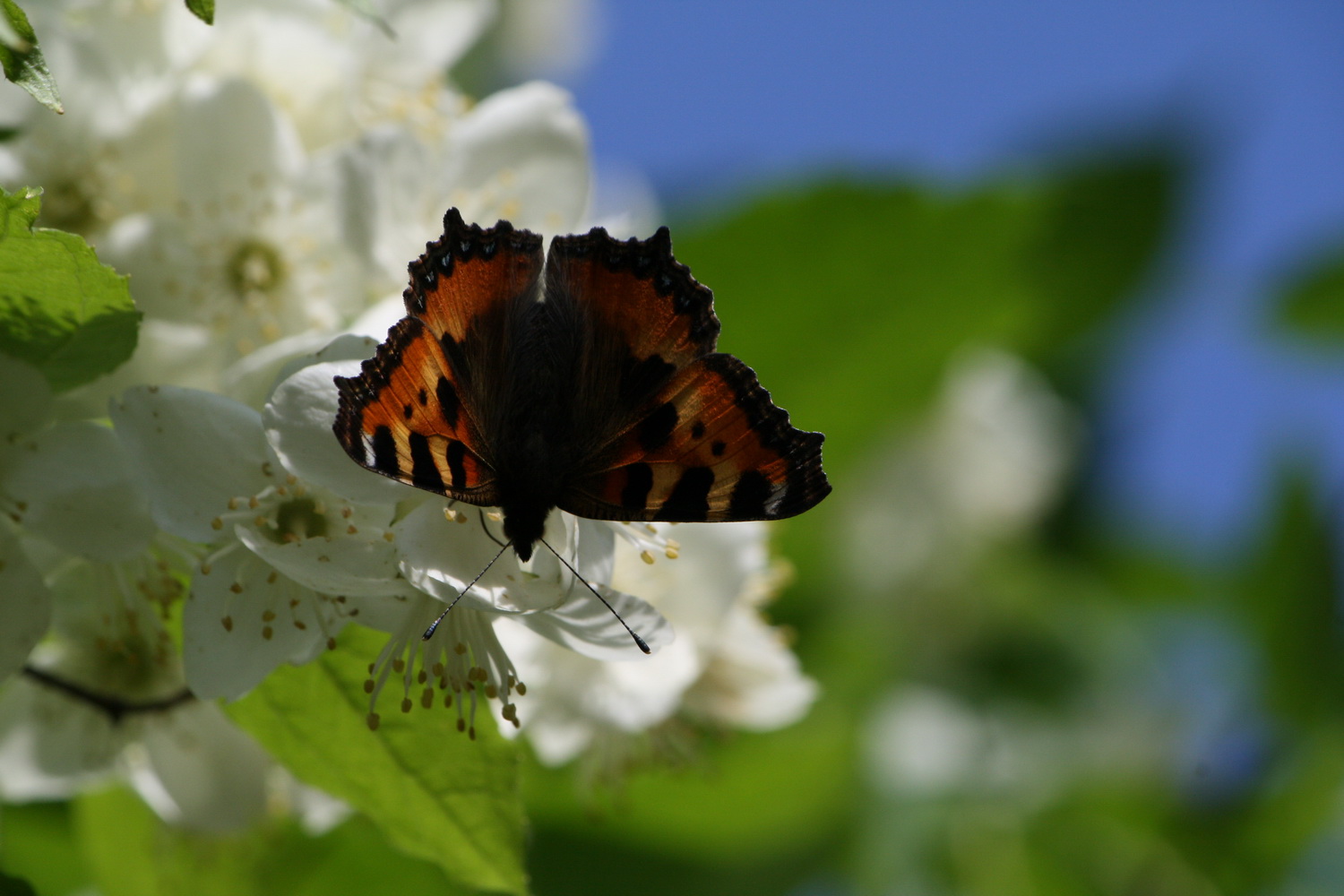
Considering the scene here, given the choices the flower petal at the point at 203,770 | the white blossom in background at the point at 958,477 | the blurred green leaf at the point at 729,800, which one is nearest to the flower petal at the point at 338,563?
the flower petal at the point at 203,770

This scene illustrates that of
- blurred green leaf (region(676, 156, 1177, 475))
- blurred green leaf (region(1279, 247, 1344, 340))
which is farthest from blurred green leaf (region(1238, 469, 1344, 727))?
blurred green leaf (region(676, 156, 1177, 475))

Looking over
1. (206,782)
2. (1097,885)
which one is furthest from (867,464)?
(206,782)

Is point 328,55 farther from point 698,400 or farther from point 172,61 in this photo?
point 698,400

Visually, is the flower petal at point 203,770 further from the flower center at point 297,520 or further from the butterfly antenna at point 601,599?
the butterfly antenna at point 601,599

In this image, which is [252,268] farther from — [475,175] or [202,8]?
[202,8]

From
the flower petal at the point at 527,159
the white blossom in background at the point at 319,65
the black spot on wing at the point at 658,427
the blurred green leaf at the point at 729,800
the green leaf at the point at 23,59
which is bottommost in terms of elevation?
the green leaf at the point at 23,59

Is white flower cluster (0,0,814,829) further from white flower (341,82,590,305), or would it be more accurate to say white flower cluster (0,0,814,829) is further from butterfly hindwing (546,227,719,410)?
butterfly hindwing (546,227,719,410)
